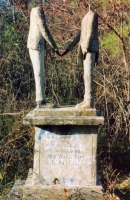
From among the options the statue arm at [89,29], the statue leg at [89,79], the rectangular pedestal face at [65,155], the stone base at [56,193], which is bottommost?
the stone base at [56,193]

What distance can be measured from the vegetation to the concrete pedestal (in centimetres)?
107

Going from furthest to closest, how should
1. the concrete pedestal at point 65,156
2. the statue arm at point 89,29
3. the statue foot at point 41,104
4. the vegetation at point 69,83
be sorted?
the vegetation at point 69,83, the statue foot at point 41,104, the concrete pedestal at point 65,156, the statue arm at point 89,29

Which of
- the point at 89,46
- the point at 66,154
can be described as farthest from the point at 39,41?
the point at 66,154

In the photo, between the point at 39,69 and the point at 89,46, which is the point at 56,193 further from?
the point at 89,46

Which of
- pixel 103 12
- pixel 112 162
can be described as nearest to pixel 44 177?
pixel 112 162

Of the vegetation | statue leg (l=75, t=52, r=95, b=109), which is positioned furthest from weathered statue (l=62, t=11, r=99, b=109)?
the vegetation

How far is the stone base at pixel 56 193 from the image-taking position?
4984 mm

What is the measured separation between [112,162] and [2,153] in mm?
2417

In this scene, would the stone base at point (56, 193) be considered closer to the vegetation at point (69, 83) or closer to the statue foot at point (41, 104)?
the vegetation at point (69, 83)

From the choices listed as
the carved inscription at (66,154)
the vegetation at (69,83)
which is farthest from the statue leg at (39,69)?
the vegetation at (69,83)

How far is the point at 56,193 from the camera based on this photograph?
504 centimetres

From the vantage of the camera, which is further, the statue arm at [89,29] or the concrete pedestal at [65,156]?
the concrete pedestal at [65,156]

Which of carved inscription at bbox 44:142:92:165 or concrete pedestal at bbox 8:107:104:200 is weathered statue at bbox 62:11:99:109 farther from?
carved inscription at bbox 44:142:92:165

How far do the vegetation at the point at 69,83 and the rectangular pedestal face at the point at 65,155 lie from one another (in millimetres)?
1103
